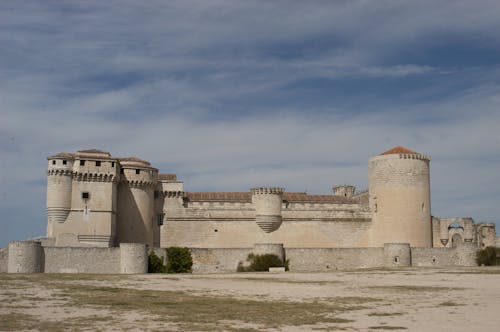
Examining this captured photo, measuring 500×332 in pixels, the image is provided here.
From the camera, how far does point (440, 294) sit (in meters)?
17.1

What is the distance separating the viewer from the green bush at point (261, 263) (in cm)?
3391

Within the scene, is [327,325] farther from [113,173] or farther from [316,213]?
[316,213]

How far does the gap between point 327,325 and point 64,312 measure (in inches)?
214

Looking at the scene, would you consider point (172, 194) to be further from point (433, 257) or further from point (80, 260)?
point (433, 257)

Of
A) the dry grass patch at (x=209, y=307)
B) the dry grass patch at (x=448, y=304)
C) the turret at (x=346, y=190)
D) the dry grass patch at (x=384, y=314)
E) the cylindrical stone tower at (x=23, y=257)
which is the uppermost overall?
the turret at (x=346, y=190)

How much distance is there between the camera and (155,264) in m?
32.2

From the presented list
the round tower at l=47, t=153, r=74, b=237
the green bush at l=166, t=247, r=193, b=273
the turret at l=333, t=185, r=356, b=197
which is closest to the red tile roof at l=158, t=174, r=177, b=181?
the round tower at l=47, t=153, r=74, b=237

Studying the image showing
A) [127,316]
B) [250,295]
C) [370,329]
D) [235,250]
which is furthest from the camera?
[235,250]

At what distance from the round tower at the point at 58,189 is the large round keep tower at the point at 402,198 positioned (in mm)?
19454

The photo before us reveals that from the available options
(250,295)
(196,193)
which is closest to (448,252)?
(196,193)

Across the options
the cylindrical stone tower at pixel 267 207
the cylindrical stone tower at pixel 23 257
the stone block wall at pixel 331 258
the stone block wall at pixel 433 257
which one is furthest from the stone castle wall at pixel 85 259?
the stone block wall at pixel 433 257

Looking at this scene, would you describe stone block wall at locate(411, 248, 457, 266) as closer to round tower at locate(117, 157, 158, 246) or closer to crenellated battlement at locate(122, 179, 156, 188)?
round tower at locate(117, 157, 158, 246)

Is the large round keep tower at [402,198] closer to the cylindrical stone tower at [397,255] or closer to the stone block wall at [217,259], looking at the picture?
the cylindrical stone tower at [397,255]

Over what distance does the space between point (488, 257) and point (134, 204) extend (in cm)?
2157
